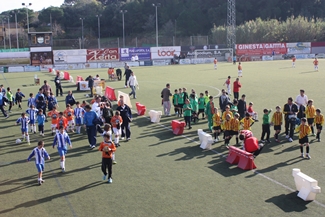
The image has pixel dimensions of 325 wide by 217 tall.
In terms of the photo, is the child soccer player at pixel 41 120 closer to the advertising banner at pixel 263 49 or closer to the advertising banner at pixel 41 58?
the advertising banner at pixel 41 58

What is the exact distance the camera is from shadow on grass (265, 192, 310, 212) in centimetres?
905

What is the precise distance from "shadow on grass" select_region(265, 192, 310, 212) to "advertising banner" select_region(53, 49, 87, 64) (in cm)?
5491

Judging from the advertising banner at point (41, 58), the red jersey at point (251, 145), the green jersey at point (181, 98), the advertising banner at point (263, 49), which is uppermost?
the advertising banner at point (263, 49)

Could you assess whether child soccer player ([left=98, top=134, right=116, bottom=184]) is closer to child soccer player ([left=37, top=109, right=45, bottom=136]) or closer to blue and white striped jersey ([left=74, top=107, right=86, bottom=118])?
blue and white striped jersey ([left=74, top=107, right=86, bottom=118])

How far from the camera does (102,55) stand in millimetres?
62906

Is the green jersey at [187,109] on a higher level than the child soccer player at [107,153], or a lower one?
higher

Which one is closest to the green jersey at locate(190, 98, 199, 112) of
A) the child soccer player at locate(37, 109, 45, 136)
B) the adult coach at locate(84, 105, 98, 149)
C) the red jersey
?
the adult coach at locate(84, 105, 98, 149)

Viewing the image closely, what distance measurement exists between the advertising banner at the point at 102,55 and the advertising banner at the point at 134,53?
1126 millimetres

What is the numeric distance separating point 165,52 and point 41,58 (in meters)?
20.6

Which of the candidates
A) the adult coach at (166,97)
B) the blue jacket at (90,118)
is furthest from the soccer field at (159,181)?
the adult coach at (166,97)

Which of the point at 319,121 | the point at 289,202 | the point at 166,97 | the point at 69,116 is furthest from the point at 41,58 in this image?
the point at 289,202

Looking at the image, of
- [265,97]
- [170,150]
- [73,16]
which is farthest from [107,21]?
[170,150]

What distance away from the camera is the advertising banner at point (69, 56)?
198ft

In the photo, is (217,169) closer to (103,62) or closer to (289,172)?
(289,172)
